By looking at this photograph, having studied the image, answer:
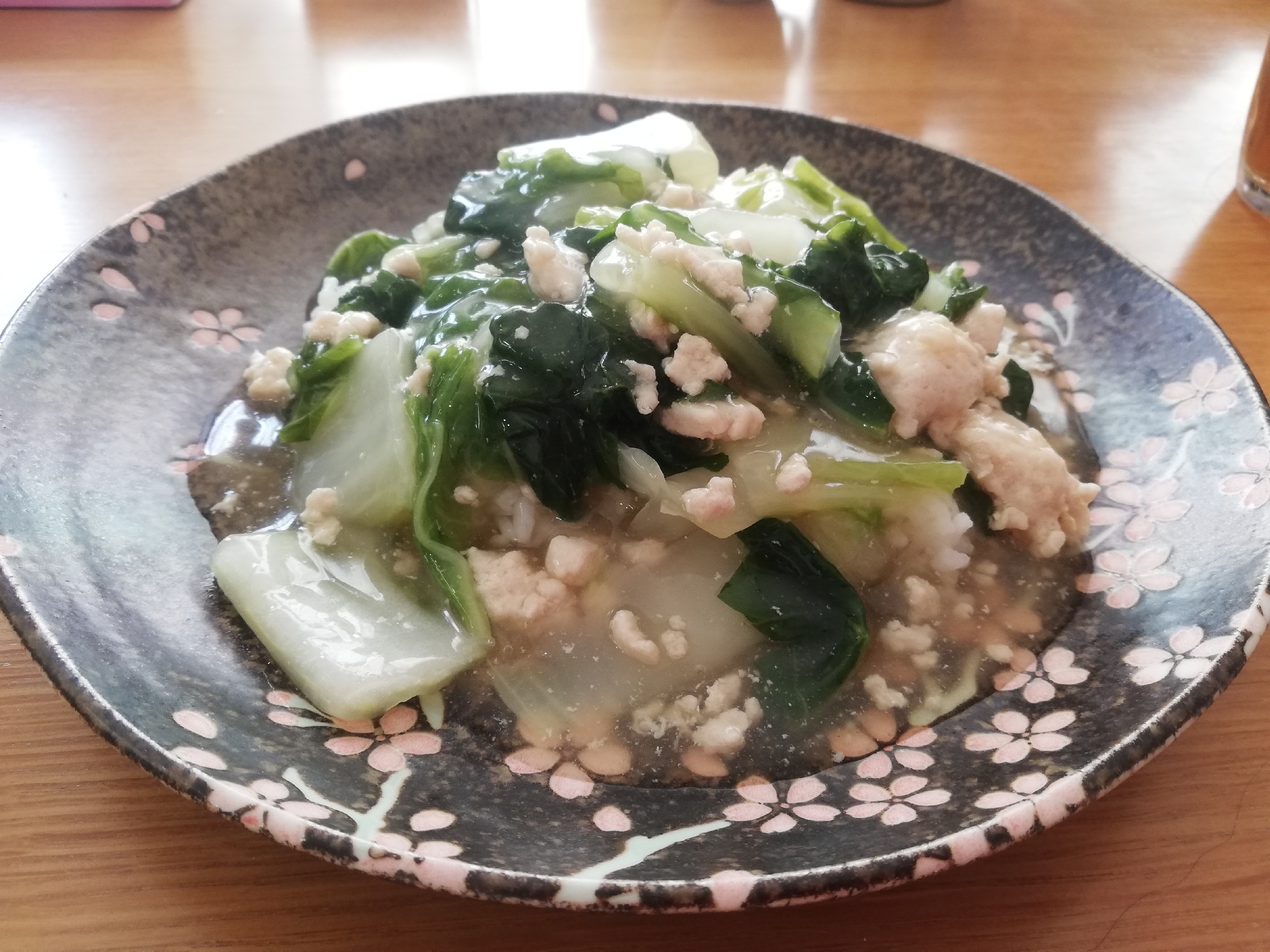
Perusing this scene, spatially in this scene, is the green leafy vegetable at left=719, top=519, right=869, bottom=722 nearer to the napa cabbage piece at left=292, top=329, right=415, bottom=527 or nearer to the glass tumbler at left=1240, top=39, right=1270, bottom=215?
the napa cabbage piece at left=292, top=329, right=415, bottom=527

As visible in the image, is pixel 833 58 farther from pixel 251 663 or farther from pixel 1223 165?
pixel 251 663

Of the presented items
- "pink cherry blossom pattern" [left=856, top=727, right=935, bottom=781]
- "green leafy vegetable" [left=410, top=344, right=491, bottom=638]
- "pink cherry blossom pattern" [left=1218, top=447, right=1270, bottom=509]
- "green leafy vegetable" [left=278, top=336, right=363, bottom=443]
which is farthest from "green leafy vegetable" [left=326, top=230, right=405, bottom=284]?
"pink cherry blossom pattern" [left=1218, top=447, right=1270, bottom=509]

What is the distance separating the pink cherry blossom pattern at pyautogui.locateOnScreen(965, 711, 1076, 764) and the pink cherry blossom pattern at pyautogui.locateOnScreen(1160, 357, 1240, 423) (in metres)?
0.69

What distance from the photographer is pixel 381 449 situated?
1460mm

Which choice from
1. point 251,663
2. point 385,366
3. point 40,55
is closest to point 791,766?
point 251,663

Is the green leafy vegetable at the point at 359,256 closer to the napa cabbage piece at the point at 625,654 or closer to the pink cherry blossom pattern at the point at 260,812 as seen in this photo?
the napa cabbage piece at the point at 625,654

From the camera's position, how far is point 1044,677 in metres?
1.34

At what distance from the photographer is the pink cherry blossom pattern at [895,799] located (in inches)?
43.3

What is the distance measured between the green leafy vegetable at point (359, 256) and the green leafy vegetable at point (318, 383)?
30 centimetres

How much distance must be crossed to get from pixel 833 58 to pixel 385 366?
260cm

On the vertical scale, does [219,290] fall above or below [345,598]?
above

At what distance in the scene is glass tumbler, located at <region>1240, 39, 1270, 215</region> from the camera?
247 cm

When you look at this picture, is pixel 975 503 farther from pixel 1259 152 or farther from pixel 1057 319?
pixel 1259 152

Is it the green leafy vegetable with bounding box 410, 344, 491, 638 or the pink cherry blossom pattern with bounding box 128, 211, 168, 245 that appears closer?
the green leafy vegetable with bounding box 410, 344, 491, 638
